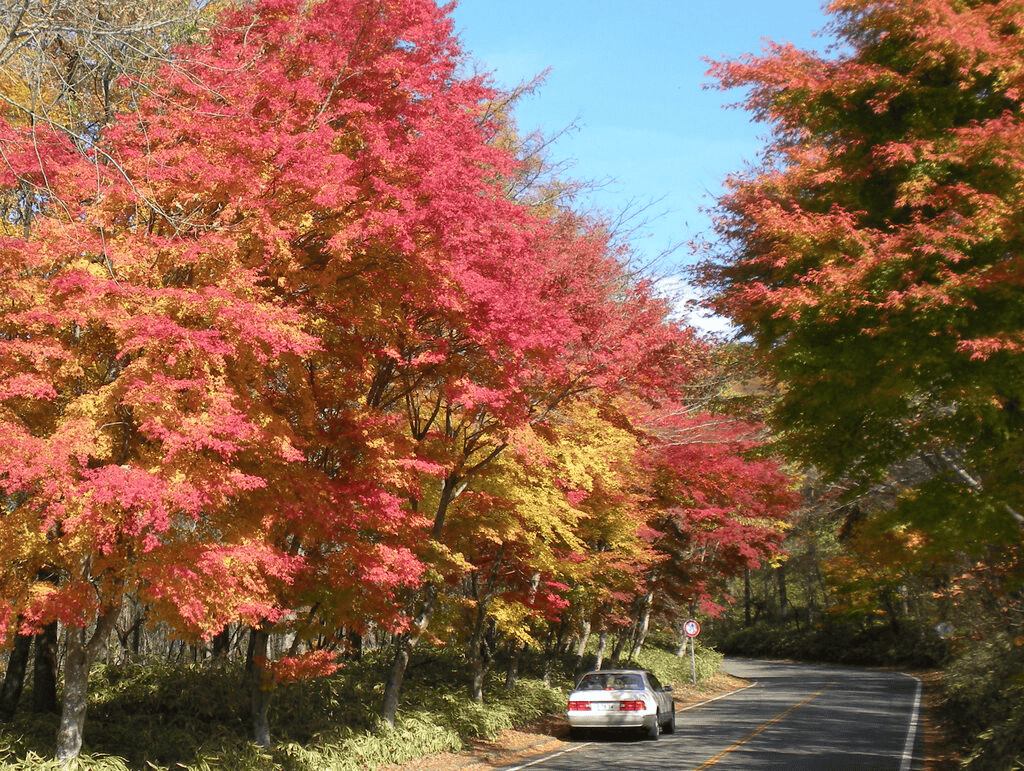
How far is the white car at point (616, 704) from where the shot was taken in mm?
16516

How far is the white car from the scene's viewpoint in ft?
54.2

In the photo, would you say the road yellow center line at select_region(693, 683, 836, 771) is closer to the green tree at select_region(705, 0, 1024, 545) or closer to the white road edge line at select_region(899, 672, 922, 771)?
the white road edge line at select_region(899, 672, 922, 771)

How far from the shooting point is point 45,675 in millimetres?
12383

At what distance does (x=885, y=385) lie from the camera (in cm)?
754

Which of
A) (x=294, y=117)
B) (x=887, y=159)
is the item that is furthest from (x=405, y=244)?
(x=887, y=159)

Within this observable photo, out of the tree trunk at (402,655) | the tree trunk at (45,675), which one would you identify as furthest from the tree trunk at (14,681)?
the tree trunk at (402,655)

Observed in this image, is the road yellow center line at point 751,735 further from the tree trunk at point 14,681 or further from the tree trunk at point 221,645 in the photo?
the tree trunk at point 221,645

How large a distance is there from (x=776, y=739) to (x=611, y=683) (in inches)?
138

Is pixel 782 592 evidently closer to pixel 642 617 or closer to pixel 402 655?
pixel 642 617

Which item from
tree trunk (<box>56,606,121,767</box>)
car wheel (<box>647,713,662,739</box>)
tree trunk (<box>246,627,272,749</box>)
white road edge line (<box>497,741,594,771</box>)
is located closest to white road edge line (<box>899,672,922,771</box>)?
car wheel (<box>647,713,662,739</box>)

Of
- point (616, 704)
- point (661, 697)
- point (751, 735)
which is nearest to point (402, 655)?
point (616, 704)

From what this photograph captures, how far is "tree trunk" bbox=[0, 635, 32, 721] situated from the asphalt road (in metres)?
8.20

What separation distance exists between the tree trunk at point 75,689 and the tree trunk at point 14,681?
370cm

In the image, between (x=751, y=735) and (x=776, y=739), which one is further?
(x=751, y=735)
